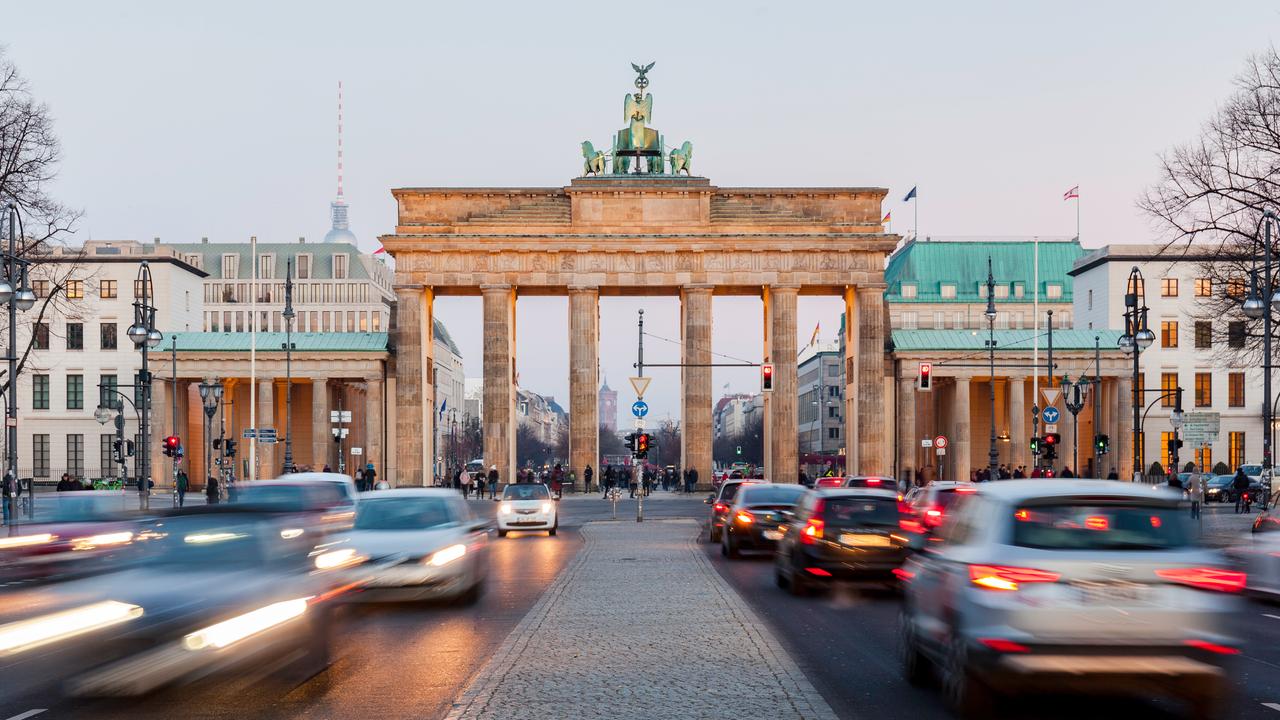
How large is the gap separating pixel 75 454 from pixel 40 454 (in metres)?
2.35

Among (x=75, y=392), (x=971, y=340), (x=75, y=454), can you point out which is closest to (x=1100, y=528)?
(x=971, y=340)

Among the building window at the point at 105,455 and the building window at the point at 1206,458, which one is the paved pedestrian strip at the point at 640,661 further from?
the building window at the point at 105,455

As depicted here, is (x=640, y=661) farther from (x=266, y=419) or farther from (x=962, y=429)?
(x=266, y=419)

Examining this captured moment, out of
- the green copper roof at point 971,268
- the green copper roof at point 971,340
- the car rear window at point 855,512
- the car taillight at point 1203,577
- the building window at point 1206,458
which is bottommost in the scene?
the building window at point 1206,458

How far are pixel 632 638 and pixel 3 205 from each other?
34.3 m

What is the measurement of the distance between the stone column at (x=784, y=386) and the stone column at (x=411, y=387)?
18060 millimetres

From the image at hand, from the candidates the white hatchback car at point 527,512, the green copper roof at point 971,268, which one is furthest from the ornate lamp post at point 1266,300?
the green copper roof at point 971,268

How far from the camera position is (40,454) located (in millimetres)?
98938

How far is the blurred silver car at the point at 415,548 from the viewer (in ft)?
63.8

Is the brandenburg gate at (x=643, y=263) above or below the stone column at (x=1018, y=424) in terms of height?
above

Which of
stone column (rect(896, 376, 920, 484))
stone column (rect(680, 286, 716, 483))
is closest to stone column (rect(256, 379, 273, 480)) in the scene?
stone column (rect(680, 286, 716, 483))

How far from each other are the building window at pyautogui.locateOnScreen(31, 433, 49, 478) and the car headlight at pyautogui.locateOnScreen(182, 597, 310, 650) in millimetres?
93505

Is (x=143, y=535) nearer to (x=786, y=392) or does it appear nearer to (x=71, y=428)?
(x=786, y=392)

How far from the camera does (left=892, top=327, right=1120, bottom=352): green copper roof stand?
81.6m
